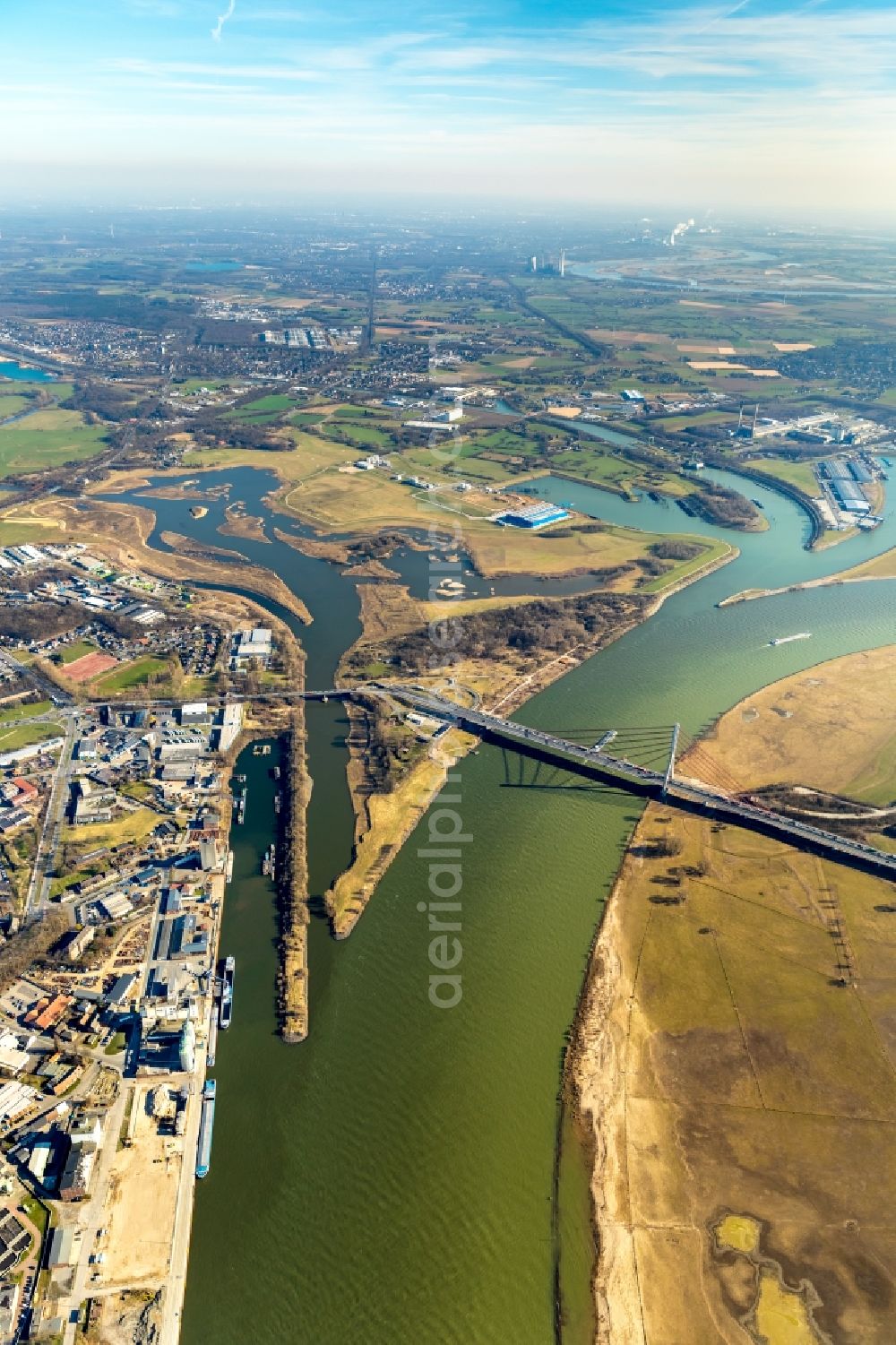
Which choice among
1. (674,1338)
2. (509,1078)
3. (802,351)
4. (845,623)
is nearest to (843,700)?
(845,623)

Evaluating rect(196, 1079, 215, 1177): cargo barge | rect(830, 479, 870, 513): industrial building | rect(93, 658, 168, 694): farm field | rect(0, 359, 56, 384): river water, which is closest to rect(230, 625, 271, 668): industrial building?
rect(93, 658, 168, 694): farm field

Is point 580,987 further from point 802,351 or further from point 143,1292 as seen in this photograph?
point 802,351

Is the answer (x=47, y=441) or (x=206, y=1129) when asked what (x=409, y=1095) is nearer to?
(x=206, y=1129)

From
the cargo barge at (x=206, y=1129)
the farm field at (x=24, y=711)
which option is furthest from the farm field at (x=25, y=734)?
the cargo barge at (x=206, y=1129)

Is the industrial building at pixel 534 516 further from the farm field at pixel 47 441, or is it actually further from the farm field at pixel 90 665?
the farm field at pixel 47 441

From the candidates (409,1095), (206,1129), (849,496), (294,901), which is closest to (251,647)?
(294,901)

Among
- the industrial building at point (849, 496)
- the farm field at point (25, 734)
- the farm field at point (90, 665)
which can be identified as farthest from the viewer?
the industrial building at point (849, 496)

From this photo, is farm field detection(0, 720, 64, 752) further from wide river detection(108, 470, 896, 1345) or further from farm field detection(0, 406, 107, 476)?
farm field detection(0, 406, 107, 476)
